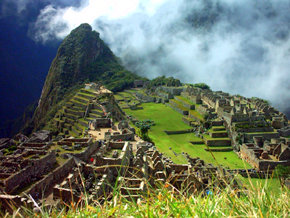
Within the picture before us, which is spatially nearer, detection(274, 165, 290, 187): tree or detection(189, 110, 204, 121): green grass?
detection(274, 165, 290, 187): tree

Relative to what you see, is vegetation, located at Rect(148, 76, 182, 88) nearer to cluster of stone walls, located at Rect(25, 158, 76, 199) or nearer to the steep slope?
the steep slope

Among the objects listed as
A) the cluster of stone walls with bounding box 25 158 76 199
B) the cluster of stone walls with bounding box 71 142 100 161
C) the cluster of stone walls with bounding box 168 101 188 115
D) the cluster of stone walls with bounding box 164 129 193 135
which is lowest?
the cluster of stone walls with bounding box 25 158 76 199

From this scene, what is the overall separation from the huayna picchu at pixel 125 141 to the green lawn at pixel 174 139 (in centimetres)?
15

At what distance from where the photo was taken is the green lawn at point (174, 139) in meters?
29.7

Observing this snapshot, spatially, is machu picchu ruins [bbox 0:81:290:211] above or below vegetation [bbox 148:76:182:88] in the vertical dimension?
below

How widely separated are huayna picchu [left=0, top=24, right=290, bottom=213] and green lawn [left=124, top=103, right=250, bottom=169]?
15cm

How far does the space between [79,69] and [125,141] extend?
6970 cm

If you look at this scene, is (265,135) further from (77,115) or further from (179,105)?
(77,115)

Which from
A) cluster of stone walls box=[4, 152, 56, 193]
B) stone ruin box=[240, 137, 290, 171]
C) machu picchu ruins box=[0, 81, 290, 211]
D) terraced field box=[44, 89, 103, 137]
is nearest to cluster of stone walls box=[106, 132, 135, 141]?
machu picchu ruins box=[0, 81, 290, 211]

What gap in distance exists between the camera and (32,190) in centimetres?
1119

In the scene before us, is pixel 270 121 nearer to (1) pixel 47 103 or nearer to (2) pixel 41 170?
(2) pixel 41 170

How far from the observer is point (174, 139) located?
1453 inches

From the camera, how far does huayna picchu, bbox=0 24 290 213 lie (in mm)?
10500

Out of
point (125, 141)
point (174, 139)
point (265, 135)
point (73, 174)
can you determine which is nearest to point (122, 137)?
point (125, 141)
